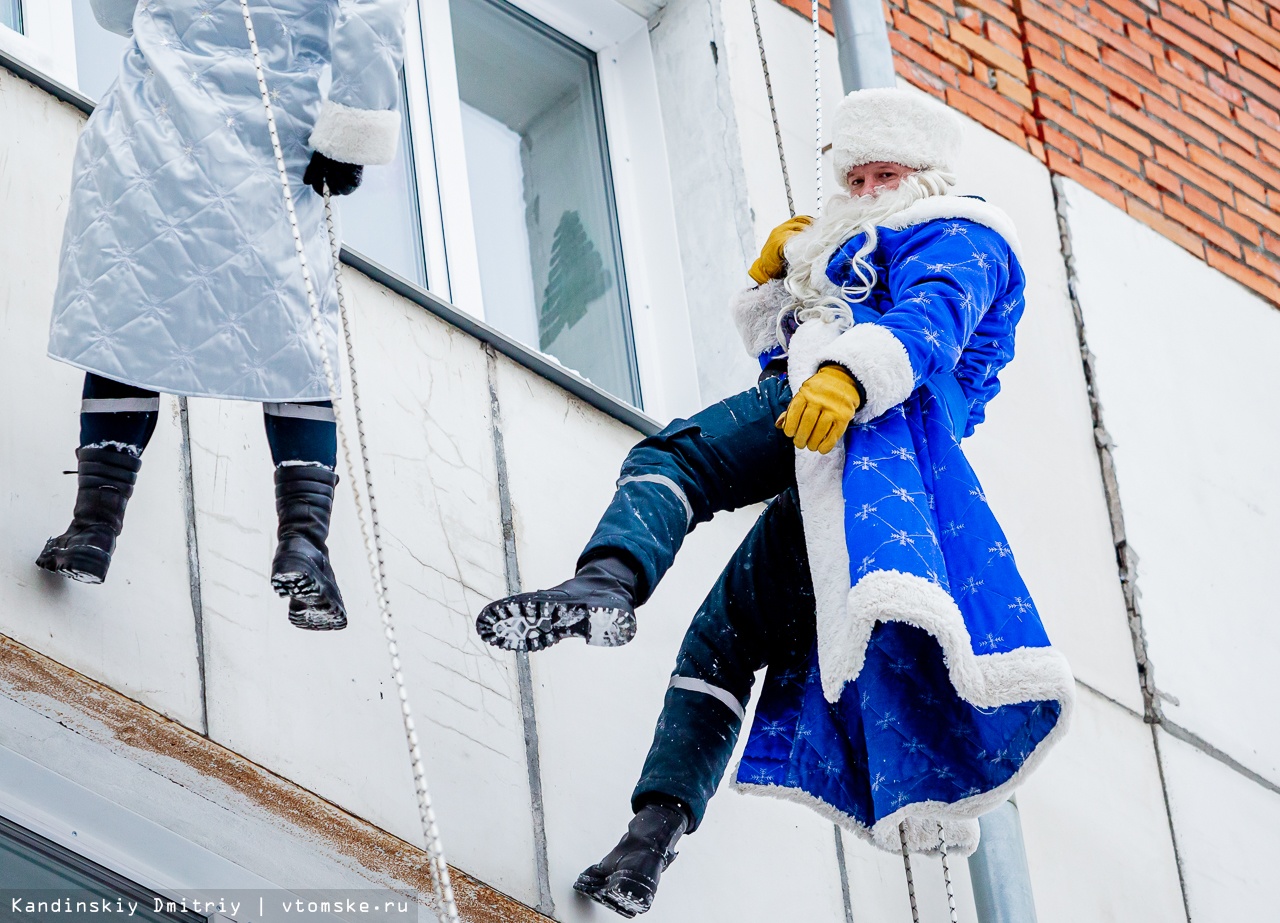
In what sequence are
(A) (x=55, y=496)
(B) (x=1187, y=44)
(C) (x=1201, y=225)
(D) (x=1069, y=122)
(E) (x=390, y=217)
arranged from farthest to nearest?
(B) (x=1187, y=44)
(C) (x=1201, y=225)
(D) (x=1069, y=122)
(E) (x=390, y=217)
(A) (x=55, y=496)

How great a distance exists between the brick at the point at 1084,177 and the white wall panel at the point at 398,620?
2.14 metres

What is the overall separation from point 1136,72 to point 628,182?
1768 millimetres

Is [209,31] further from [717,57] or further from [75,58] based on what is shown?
[717,57]

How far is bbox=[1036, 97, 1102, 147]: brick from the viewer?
6039 mm

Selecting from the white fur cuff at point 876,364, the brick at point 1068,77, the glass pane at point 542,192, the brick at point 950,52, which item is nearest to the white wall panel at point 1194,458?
the brick at point 1068,77

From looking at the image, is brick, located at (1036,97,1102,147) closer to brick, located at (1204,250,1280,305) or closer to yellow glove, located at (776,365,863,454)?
brick, located at (1204,250,1280,305)

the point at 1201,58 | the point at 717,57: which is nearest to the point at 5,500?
the point at 717,57

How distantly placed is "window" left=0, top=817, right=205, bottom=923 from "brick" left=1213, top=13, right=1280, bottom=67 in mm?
4615

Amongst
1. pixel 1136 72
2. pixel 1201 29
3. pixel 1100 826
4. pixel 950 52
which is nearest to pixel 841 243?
pixel 1100 826

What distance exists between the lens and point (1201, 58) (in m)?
6.62

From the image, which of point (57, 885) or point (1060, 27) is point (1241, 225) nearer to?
point (1060, 27)

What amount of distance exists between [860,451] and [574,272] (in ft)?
6.57

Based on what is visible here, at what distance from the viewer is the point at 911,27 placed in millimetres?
5781

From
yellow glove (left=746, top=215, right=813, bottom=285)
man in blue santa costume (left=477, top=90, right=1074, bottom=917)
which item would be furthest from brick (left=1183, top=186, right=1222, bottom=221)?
yellow glove (left=746, top=215, right=813, bottom=285)
